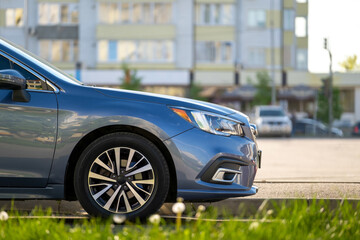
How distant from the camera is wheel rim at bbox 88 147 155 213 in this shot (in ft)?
16.7

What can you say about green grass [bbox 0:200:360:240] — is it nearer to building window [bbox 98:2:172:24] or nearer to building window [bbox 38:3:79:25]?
building window [bbox 98:2:172:24]

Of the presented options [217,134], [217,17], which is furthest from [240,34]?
[217,134]

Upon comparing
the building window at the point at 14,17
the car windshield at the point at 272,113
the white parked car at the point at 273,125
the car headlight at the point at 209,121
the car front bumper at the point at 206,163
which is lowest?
the white parked car at the point at 273,125

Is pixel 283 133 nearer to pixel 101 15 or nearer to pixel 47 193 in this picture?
pixel 101 15

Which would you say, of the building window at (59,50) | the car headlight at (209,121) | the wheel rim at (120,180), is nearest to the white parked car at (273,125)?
the building window at (59,50)

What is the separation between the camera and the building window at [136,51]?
46125 millimetres

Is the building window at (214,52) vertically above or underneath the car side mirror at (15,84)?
above

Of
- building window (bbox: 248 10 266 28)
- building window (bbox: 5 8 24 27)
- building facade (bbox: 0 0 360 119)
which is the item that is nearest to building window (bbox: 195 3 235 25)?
building facade (bbox: 0 0 360 119)

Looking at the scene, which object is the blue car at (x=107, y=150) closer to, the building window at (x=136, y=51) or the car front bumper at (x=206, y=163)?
the car front bumper at (x=206, y=163)

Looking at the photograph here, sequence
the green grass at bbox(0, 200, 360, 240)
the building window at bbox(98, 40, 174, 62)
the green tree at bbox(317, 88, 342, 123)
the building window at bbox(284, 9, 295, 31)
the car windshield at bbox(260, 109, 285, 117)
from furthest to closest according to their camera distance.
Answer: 1. the building window at bbox(284, 9, 295, 31)
2. the building window at bbox(98, 40, 174, 62)
3. the green tree at bbox(317, 88, 342, 123)
4. the car windshield at bbox(260, 109, 285, 117)
5. the green grass at bbox(0, 200, 360, 240)

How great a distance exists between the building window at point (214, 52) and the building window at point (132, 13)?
3.27 metres

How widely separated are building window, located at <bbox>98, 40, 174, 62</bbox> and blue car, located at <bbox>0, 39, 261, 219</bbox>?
4118 cm

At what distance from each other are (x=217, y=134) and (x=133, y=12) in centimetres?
4225

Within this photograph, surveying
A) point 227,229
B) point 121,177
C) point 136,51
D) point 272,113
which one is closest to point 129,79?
point 136,51
